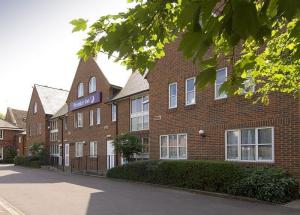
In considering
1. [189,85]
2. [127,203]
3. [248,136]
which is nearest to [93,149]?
[189,85]

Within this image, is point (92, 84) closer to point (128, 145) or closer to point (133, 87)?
point (133, 87)

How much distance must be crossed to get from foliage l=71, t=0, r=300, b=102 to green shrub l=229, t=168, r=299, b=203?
9393 millimetres

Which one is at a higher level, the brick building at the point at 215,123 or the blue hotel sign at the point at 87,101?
the blue hotel sign at the point at 87,101

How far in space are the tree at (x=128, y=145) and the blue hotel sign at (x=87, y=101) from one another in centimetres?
826

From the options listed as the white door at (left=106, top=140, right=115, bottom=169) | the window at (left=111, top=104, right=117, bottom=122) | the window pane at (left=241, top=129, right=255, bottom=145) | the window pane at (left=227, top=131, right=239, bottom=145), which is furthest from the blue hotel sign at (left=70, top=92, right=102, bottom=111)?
the window pane at (left=241, top=129, right=255, bottom=145)

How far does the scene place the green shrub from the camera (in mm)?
13227

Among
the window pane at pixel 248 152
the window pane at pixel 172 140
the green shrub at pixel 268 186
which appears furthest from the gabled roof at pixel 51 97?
the green shrub at pixel 268 186

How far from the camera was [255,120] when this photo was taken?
16.5 m

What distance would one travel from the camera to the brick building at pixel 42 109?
149ft

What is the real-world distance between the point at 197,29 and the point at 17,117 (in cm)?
6943

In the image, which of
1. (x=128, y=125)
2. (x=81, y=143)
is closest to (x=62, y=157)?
(x=81, y=143)

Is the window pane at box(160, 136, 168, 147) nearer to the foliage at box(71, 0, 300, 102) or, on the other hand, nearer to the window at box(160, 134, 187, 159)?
the window at box(160, 134, 187, 159)

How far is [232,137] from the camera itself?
1772 centimetres

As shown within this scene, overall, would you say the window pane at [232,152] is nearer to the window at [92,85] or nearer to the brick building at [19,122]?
the window at [92,85]
